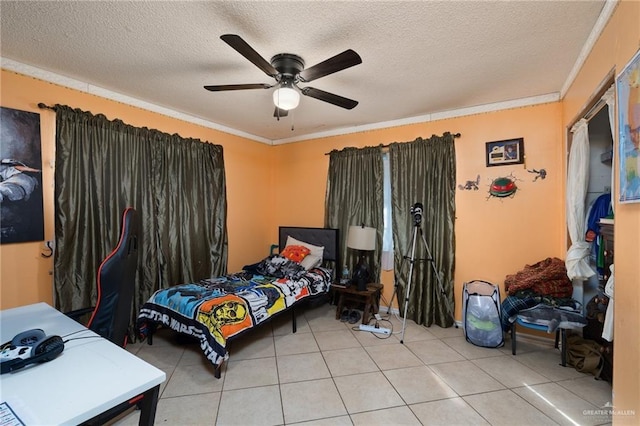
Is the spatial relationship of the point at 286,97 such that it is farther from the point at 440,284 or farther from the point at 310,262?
the point at 440,284

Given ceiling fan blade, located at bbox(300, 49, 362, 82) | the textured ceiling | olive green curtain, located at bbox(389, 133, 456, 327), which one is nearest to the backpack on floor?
olive green curtain, located at bbox(389, 133, 456, 327)

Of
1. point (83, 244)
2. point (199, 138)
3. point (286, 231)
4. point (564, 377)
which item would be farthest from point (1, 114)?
point (564, 377)

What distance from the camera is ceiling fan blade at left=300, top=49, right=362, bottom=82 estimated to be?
1.55 metres

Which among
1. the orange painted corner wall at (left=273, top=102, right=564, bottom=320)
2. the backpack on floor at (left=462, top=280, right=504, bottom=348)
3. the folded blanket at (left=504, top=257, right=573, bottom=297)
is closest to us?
the folded blanket at (left=504, top=257, right=573, bottom=297)

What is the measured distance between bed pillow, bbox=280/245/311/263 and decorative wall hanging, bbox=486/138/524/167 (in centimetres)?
248

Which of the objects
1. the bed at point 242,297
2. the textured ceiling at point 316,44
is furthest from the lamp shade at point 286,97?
the bed at point 242,297

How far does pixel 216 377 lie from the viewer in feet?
7.02

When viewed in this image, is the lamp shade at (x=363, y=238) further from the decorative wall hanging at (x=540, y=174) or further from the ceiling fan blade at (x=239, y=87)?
the ceiling fan blade at (x=239, y=87)

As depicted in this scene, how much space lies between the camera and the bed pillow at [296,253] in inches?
143

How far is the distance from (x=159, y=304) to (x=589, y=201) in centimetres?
413

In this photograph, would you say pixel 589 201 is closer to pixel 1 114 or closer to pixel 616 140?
pixel 616 140

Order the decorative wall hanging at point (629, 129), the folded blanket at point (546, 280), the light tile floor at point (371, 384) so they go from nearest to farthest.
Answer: the decorative wall hanging at point (629, 129) < the light tile floor at point (371, 384) < the folded blanket at point (546, 280)

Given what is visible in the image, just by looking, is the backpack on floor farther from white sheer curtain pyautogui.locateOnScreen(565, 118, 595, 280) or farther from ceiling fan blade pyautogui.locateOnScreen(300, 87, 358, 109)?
ceiling fan blade pyautogui.locateOnScreen(300, 87, 358, 109)

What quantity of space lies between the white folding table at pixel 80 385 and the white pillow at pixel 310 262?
2.51m
